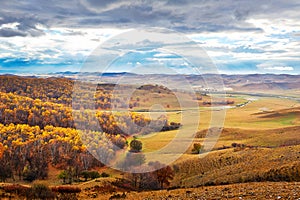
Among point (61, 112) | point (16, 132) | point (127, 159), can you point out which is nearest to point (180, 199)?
point (127, 159)

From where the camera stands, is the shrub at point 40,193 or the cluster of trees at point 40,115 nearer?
the shrub at point 40,193

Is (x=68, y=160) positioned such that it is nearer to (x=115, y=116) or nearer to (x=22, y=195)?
(x=115, y=116)

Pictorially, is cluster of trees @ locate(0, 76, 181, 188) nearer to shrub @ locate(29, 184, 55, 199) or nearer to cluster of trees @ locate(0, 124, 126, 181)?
cluster of trees @ locate(0, 124, 126, 181)

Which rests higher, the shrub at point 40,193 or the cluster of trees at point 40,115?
the shrub at point 40,193

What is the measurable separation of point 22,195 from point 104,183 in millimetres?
15082

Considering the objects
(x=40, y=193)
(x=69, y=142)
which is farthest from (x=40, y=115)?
(x=40, y=193)

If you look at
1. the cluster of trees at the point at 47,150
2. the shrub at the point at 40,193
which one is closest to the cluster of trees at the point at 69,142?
the cluster of trees at the point at 47,150

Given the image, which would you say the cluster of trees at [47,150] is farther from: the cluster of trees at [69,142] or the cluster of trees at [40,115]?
the cluster of trees at [40,115]

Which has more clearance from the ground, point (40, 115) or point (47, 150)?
point (40, 115)

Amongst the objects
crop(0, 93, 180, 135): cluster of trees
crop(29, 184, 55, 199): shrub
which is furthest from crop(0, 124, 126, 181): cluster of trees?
crop(29, 184, 55, 199): shrub

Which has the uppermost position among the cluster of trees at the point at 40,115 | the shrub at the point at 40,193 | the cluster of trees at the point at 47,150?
the shrub at the point at 40,193

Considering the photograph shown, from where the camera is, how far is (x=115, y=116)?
84688mm

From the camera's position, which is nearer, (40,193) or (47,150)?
(40,193)

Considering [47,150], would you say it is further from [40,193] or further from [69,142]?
[40,193]
